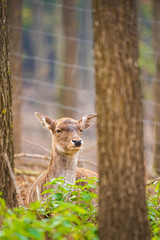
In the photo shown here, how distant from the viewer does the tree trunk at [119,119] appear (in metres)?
3.35

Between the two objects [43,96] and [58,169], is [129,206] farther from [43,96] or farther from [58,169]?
[43,96]

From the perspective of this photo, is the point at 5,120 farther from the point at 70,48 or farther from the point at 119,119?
the point at 70,48

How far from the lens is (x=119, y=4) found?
3.34 metres

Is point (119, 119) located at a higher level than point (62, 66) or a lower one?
lower

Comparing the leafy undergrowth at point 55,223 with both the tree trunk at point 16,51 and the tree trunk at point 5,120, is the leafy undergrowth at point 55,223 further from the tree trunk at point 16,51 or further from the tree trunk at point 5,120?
the tree trunk at point 16,51

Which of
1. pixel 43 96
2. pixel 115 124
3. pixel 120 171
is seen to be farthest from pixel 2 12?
pixel 43 96

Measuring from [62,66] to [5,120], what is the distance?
32.9ft

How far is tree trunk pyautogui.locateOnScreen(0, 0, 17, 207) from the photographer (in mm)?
4164

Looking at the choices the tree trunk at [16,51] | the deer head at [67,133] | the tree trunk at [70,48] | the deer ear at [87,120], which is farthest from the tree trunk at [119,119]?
the tree trunk at [70,48]

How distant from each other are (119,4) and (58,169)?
11.0 ft

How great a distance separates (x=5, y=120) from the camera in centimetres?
429

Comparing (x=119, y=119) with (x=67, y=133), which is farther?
(x=67, y=133)

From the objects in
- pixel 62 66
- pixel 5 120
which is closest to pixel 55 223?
pixel 5 120

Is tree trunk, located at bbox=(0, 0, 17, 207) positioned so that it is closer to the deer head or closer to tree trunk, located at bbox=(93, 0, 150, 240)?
tree trunk, located at bbox=(93, 0, 150, 240)
